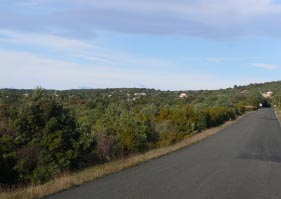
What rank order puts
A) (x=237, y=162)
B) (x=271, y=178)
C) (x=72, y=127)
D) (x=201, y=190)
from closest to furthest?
(x=201, y=190) → (x=271, y=178) → (x=72, y=127) → (x=237, y=162)

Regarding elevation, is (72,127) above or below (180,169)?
above

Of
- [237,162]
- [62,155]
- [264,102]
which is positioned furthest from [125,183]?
[264,102]

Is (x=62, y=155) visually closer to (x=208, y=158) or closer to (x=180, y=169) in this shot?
(x=180, y=169)

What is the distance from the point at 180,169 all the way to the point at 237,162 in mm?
4362

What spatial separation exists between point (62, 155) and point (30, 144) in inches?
45.3

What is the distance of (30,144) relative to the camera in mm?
15312

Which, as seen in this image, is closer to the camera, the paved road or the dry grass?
the dry grass

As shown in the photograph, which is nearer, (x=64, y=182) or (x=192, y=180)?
(x=64, y=182)

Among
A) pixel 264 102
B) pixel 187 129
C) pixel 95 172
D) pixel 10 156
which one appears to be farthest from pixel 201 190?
pixel 264 102

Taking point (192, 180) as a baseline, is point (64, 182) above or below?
above

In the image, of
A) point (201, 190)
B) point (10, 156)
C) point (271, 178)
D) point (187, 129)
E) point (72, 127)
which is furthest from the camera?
point (187, 129)

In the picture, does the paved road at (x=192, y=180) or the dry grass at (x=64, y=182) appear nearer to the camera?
the dry grass at (x=64, y=182)

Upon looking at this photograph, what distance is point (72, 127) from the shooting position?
16641mm

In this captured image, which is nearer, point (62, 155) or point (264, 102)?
point (62, 155)
